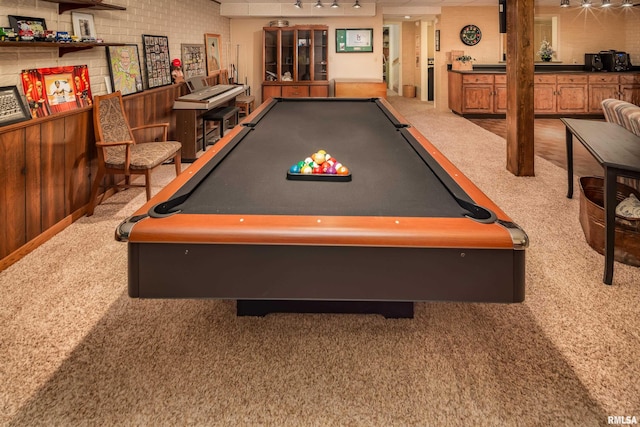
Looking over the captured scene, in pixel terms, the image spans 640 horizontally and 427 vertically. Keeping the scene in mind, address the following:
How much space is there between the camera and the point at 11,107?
9.75 feet

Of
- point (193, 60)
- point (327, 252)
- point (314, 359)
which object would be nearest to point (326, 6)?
point (193, 60)

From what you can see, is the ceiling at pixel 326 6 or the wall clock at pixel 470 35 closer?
the ceiling at pixel 326 6

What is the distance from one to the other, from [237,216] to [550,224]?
9.49ft

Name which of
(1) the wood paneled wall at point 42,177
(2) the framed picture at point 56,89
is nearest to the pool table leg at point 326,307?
(1) the wood paneled wall at point 42,177

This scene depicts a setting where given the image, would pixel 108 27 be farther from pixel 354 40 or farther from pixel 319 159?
pixel 354 40

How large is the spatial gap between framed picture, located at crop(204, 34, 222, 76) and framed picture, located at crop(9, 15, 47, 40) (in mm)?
4865

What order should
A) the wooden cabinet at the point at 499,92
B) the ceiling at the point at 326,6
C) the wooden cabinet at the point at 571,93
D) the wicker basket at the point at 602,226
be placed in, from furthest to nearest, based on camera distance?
the wooden cabinet at the point at 499,92 → the wooden cabinet at the point at 571,93 → the ceiling at the point at 326,6 → the wicker basket at the point at 602,226

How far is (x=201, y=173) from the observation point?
2039mm

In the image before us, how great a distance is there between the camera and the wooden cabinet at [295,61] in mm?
9469

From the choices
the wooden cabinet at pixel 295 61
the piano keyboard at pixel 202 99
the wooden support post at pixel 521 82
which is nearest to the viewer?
the wooden support post at pixel 521 82

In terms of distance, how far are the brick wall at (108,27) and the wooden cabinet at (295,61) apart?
5.34ft

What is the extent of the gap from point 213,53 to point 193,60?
4.43ft

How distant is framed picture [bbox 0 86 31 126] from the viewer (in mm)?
2889

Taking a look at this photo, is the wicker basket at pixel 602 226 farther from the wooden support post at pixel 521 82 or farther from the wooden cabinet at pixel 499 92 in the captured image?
the wooden cabinet at pixel 499 92
